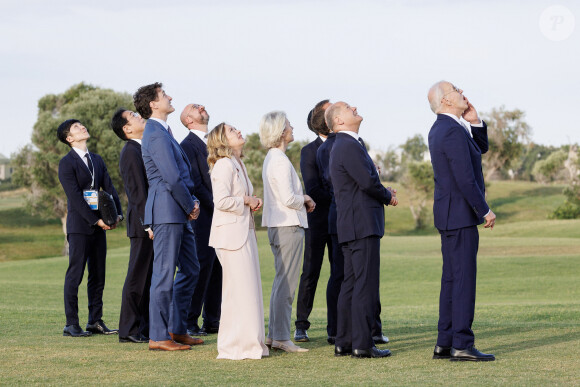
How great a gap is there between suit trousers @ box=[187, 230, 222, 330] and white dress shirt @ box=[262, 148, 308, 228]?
1660mm

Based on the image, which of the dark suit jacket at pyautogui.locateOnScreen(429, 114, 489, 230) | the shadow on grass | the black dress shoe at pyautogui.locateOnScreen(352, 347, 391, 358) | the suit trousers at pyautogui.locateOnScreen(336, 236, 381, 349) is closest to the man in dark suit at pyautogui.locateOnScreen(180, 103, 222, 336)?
the suit trousers at pyautogui.locateOnScreen(336, 236, 381, 349)

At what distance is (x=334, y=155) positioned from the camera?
24.3 ft

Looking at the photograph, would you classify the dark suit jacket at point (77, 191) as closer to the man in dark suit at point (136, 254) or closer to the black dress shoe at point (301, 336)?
the man in dark suit at point (136, 254)

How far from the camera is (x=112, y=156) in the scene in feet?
151

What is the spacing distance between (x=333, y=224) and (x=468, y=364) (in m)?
2.38

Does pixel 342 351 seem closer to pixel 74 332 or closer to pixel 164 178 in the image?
pixel 164 178

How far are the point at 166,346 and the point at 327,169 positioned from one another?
263cm

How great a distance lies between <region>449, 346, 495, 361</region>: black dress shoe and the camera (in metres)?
6.89

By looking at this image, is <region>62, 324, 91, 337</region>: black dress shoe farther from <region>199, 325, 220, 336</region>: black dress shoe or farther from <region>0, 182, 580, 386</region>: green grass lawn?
<region>199, 325, 220, 336</region>: black dress shoe

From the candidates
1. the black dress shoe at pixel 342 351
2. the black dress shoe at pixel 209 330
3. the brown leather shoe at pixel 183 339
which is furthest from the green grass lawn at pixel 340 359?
the black dress shoe at pixel 209 330

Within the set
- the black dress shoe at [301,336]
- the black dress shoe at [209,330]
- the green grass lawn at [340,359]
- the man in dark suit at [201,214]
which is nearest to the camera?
the green grass lawn at [340,359]

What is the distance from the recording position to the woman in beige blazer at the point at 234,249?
7.35 meters

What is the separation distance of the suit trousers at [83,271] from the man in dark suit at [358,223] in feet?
10.8

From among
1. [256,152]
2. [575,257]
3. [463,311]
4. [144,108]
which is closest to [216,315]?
[144,108]
